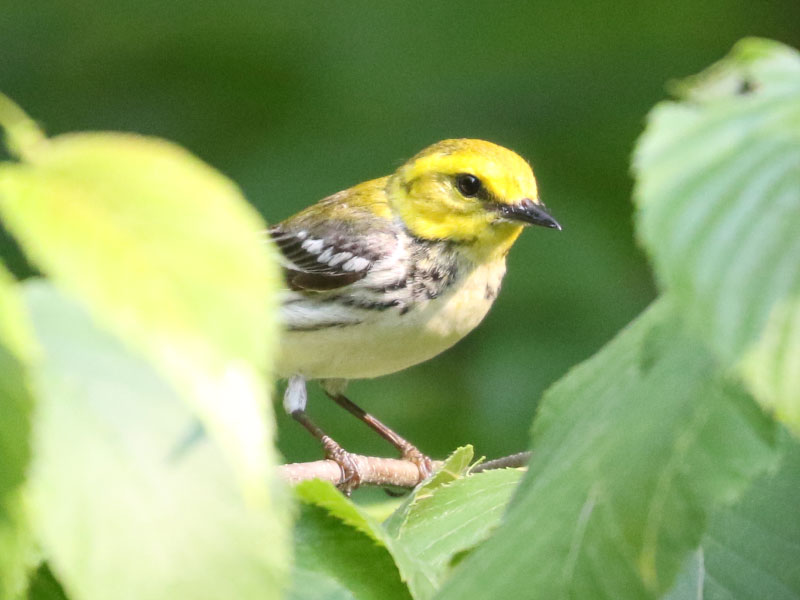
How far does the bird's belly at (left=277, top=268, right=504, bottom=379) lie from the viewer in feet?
7.56

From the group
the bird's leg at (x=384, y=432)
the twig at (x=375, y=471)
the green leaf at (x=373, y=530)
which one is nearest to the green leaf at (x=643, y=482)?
the green leaf at (x=373, y=530)

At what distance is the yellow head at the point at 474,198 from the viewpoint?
2.31m

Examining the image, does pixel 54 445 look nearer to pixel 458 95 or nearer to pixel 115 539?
pixel 115 539

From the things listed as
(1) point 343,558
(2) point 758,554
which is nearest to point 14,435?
(1) point 343,558

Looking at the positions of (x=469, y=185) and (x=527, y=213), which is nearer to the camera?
(x=527, y=213)

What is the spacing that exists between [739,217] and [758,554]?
380 millimetres

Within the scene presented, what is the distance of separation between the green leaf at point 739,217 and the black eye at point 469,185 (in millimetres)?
1890

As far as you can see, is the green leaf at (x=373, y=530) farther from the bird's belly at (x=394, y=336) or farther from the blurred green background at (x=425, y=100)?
the blurred green background at (x=425, y=100)

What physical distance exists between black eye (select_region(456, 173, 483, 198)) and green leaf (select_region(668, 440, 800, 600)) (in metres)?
1.67

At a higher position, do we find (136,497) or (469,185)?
(136,497)

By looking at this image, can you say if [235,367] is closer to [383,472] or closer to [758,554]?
[758,554]

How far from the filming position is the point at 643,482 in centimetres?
61

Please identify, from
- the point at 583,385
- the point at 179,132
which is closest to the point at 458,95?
the point at 179,132

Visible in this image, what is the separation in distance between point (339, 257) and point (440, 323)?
320 mm
